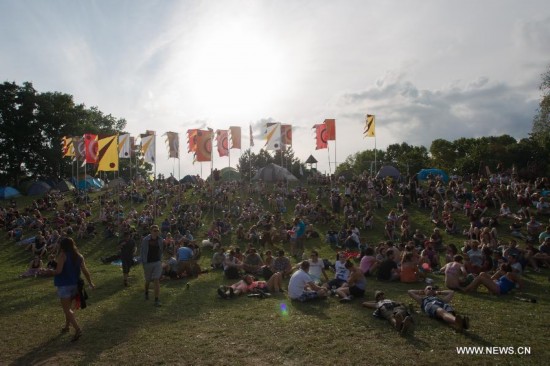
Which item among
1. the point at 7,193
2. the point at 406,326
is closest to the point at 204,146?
the point at 406,326

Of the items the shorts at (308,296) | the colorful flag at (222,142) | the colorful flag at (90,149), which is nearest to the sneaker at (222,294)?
the shorts at (308,296)

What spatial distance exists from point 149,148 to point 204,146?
138 inches

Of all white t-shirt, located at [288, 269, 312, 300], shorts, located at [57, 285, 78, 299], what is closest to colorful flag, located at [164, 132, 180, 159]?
white t-shirt, located at [288, 269, 312, 300]

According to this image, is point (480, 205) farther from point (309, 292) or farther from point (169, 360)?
point (169, 360)

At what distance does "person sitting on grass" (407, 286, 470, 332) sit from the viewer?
263 inches

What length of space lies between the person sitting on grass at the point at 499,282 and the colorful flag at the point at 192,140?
19687mm

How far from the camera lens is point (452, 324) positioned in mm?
6848

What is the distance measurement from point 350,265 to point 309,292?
122 centimetres

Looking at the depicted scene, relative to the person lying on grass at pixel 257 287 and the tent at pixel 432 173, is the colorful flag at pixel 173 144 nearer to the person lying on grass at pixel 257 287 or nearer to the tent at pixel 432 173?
the person lying on grass at pixel 257 287

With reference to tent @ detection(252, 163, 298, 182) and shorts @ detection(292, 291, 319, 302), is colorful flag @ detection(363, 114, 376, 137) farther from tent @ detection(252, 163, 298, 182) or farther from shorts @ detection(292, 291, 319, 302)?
shorts @ detection(292, 291, 319, 302)

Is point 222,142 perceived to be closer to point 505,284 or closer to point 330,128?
point 330,128

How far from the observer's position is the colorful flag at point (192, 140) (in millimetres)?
26344

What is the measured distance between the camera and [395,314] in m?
6.93

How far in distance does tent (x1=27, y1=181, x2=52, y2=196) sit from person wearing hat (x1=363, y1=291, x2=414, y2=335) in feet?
140
